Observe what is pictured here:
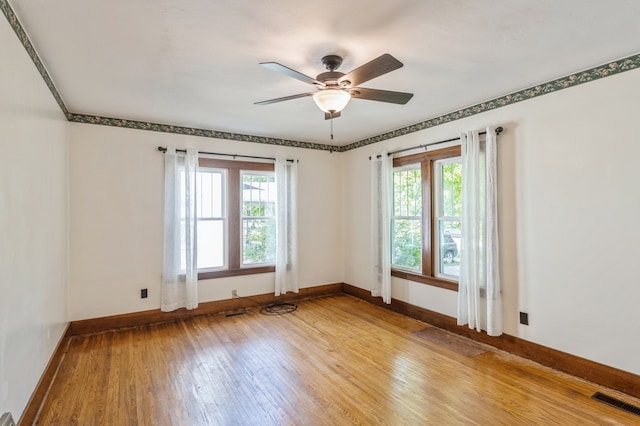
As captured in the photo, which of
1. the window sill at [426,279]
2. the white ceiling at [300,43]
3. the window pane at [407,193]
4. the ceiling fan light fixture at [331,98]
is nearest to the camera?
the white ceiling at [300,43]

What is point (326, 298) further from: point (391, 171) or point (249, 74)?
point (249, 74)

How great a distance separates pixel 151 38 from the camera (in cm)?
213

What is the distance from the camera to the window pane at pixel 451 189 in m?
3.83

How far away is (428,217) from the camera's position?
4117 millimetres

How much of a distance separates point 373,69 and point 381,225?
2941 mm

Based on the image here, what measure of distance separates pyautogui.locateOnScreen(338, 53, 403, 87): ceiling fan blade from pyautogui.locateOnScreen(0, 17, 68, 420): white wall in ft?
6.13

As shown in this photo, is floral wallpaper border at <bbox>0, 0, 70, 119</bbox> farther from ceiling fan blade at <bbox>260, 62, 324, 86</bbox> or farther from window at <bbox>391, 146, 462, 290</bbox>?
window at <bbox>391, 146, 462, 290</bbox>

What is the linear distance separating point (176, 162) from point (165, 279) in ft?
4.84

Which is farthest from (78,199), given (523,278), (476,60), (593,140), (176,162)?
(593,140)

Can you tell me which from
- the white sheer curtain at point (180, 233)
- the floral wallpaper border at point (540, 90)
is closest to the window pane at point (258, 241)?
the white sheer curtain at point (180, 233)

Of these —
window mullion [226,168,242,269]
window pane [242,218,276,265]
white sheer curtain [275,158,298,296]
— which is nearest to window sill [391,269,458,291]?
white sheer curtain [275,158,298,296]

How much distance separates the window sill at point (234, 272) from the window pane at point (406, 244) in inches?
71.6

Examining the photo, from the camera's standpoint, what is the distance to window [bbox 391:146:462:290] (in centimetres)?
389

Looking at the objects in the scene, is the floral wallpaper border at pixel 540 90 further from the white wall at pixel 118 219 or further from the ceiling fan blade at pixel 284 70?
the white wall at pixel 118 219
